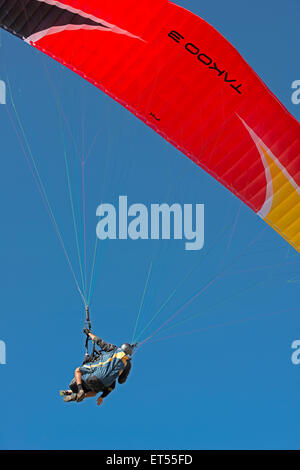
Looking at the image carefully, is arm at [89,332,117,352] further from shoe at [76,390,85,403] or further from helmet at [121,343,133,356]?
shoe at [76,390,85,403]

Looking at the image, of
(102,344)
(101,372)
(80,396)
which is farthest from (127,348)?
(80,396)

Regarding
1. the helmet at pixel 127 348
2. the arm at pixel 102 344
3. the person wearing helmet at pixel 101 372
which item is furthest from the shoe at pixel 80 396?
the helmet at pixel 127 348

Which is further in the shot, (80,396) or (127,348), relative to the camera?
(127,348)

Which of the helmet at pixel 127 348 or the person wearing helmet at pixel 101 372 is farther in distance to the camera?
the helmet at pixel 127 348

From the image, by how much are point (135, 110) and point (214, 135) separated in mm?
1252

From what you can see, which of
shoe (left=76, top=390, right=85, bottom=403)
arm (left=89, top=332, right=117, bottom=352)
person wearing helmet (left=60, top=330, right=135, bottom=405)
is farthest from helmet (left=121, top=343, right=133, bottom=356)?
shoe (left=76, top=390, right=85, bottom=403)

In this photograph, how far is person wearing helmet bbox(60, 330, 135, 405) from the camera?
14.1 metres

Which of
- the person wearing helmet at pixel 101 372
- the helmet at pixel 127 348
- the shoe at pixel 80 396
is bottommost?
the shoe at pixel 80 396

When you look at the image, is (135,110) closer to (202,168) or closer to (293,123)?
(202,168)

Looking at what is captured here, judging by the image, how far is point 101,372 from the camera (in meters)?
14.2

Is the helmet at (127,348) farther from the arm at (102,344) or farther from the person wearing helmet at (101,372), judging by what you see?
the arm at (102,344)

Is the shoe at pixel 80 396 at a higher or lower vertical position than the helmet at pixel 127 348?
lower

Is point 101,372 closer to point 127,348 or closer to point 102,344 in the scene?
point 102,344

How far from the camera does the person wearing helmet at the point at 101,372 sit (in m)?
14.1
